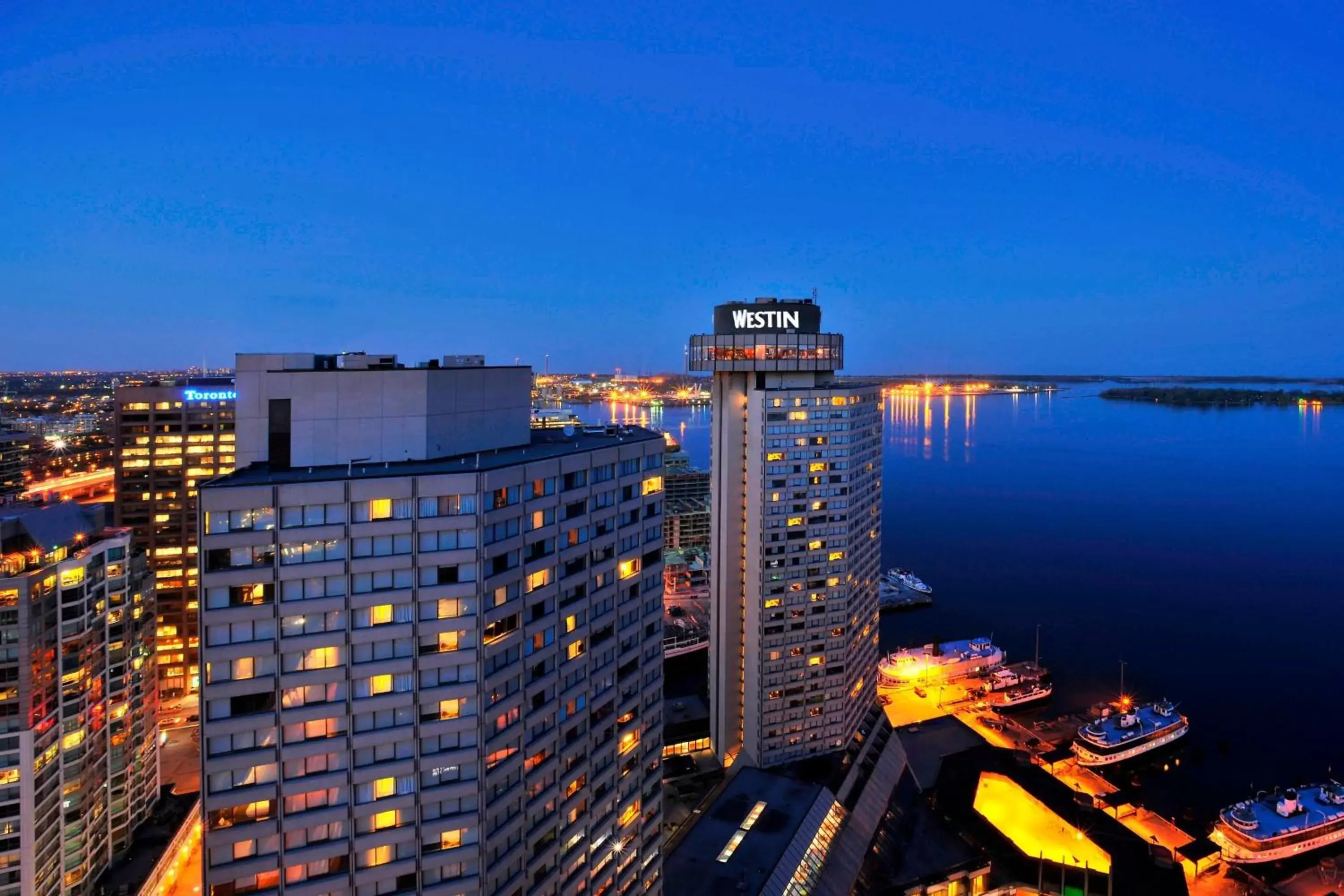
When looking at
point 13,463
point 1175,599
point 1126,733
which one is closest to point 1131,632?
point 1175,599

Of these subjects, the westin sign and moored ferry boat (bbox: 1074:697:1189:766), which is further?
moored ferry boat (bbox: 1074:697:1189:766)

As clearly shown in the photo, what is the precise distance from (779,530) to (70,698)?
43792 mm

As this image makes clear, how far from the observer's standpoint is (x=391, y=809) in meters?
23.5

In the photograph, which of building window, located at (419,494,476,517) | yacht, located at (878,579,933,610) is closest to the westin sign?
building window, located at (419,494,476,517)

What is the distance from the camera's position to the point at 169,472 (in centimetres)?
7812

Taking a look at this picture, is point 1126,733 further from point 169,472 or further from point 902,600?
point 169,472

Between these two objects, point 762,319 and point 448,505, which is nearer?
point 448,505

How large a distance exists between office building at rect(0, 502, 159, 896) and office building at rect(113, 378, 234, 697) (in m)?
27.1

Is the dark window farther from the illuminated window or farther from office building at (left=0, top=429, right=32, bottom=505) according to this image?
office building at (left=0, top=429, right=32, bottom=505)

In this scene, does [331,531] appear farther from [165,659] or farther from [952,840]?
[165,659]

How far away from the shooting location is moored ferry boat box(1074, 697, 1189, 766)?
216ft

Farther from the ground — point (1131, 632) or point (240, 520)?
point (240, 520)

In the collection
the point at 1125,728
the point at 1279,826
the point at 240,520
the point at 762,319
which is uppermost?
the point at 762,319

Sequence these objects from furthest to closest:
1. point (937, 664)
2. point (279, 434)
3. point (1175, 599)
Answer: point (1175, 599), point (937, 664), point (279, 434)
